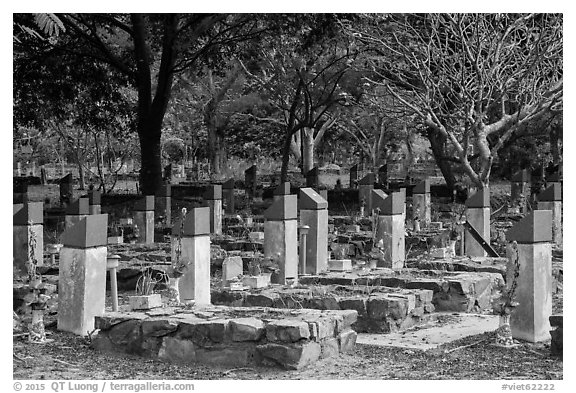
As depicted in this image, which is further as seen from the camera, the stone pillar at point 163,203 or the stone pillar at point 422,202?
the stone pillar at point 163,203

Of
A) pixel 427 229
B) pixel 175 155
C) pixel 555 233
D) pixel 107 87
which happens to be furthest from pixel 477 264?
pixel 175 155

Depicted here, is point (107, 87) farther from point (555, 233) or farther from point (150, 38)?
point (555, 233)

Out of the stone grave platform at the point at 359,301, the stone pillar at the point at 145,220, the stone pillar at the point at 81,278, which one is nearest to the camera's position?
the stone pillar at the point at 81,278

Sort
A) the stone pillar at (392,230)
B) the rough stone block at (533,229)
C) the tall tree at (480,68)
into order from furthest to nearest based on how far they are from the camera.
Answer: the tall tree at (480,68) → the stone pillar at (392,230) → the rough stone block at (533,229)

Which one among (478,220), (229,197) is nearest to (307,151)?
(229,197)

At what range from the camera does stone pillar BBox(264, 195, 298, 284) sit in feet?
44.8

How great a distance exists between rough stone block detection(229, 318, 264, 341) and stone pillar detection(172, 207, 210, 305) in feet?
8.27

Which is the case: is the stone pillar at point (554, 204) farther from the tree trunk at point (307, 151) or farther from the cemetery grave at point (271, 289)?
the tree trunk at point (307, 151)

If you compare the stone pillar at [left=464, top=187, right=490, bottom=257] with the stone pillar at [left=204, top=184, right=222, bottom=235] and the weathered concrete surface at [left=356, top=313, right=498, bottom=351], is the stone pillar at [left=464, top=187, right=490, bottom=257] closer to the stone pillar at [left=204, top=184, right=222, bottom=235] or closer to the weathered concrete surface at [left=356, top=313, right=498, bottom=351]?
the weathered concrete surface at [left=356, top=313, right=498, bottom=351]

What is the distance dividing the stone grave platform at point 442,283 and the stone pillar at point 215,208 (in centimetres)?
811

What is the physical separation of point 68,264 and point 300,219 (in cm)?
578

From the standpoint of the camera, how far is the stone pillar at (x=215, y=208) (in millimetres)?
21266

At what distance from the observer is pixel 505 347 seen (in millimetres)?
9672

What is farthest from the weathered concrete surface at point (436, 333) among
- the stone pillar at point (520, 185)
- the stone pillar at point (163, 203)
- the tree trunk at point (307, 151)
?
the tree trunk at point (307, 151)
